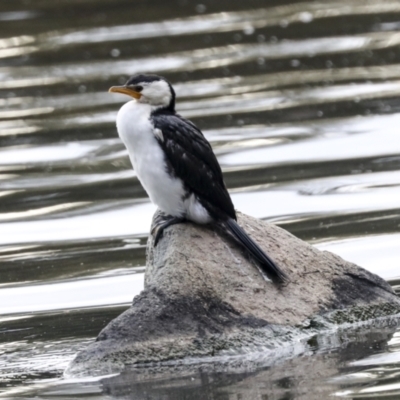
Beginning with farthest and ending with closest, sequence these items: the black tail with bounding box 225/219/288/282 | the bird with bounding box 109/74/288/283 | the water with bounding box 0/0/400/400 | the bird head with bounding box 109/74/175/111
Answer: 1. the bird head with bounding box 109/74/175/111
2. the bird with bounding box 109/74/288/283
3. the black tail with bounding box 225/219/288/282
4. the water with bounding box 0/0/400/400

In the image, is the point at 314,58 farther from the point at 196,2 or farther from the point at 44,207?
the point at 44,207

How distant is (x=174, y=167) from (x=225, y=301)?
0.91 m

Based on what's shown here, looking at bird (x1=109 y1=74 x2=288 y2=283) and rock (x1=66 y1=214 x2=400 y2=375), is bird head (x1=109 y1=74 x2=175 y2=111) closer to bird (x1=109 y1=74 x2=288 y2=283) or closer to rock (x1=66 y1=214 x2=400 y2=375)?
bird (x1=109 y1=74 x2=288 y2=283)

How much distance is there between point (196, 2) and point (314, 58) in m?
3.00

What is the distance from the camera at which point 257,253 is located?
265 inches

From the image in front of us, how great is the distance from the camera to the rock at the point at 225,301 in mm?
6180

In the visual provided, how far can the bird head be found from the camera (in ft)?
23.0

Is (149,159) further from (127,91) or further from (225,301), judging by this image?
(225,301)

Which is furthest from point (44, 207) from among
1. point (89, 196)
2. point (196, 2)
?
point (196, 2)

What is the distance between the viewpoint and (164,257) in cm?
662

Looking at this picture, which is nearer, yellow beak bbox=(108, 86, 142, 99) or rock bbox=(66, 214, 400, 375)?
rock bbox=(66, 214, 400, 375)

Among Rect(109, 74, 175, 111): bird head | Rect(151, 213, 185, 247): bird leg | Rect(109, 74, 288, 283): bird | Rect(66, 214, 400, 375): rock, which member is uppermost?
Rect(109, 74, 175, 111): bird head

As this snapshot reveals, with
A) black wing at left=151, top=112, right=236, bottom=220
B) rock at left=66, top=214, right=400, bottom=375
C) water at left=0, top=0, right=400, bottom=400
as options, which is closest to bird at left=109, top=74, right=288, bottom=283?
black wing at left=151, top=112, right=236, bottom=220

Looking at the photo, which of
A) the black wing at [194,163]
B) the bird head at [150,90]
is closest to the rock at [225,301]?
the black wing at [194,163]
